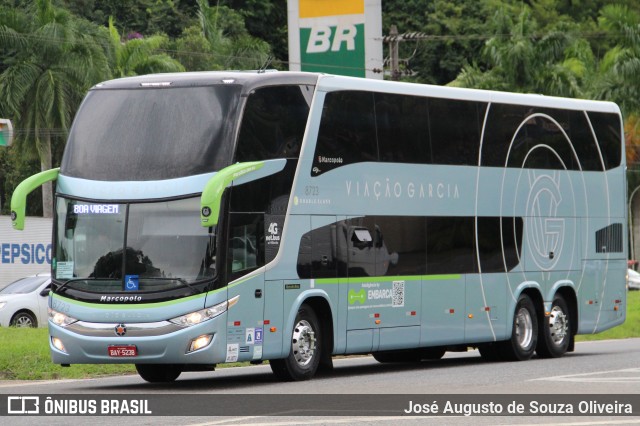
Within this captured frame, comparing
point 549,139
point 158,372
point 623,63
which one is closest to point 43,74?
point 623,63

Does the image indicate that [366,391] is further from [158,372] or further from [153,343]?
[158,372]

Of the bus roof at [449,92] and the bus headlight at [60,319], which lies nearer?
the bus headlight at [60,319]

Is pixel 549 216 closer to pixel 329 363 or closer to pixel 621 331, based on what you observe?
pixel 329 363

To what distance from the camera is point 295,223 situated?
18141mm

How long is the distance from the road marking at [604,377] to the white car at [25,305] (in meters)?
15.1

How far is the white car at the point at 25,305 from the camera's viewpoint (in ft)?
102

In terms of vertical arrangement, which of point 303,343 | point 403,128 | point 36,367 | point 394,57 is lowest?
point 36,367

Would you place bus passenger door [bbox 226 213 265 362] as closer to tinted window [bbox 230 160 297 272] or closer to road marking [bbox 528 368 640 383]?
tinted window [bbox 230 160 297 272]

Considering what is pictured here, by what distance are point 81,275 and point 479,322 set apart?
7.13 meters

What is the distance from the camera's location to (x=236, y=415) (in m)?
13.5

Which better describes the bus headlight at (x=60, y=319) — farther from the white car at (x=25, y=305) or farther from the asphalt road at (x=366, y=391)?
the white car at (x=25, y=305)

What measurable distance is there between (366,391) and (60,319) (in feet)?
12.4

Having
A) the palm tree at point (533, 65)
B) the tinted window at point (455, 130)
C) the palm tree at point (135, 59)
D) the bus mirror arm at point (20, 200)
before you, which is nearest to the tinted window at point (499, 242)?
the tinted window at point (455, 130)

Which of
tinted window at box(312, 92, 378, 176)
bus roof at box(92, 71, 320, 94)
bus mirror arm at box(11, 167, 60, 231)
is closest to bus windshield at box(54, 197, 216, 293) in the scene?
bus mirror arm at box(11, 167, 60, 231)
